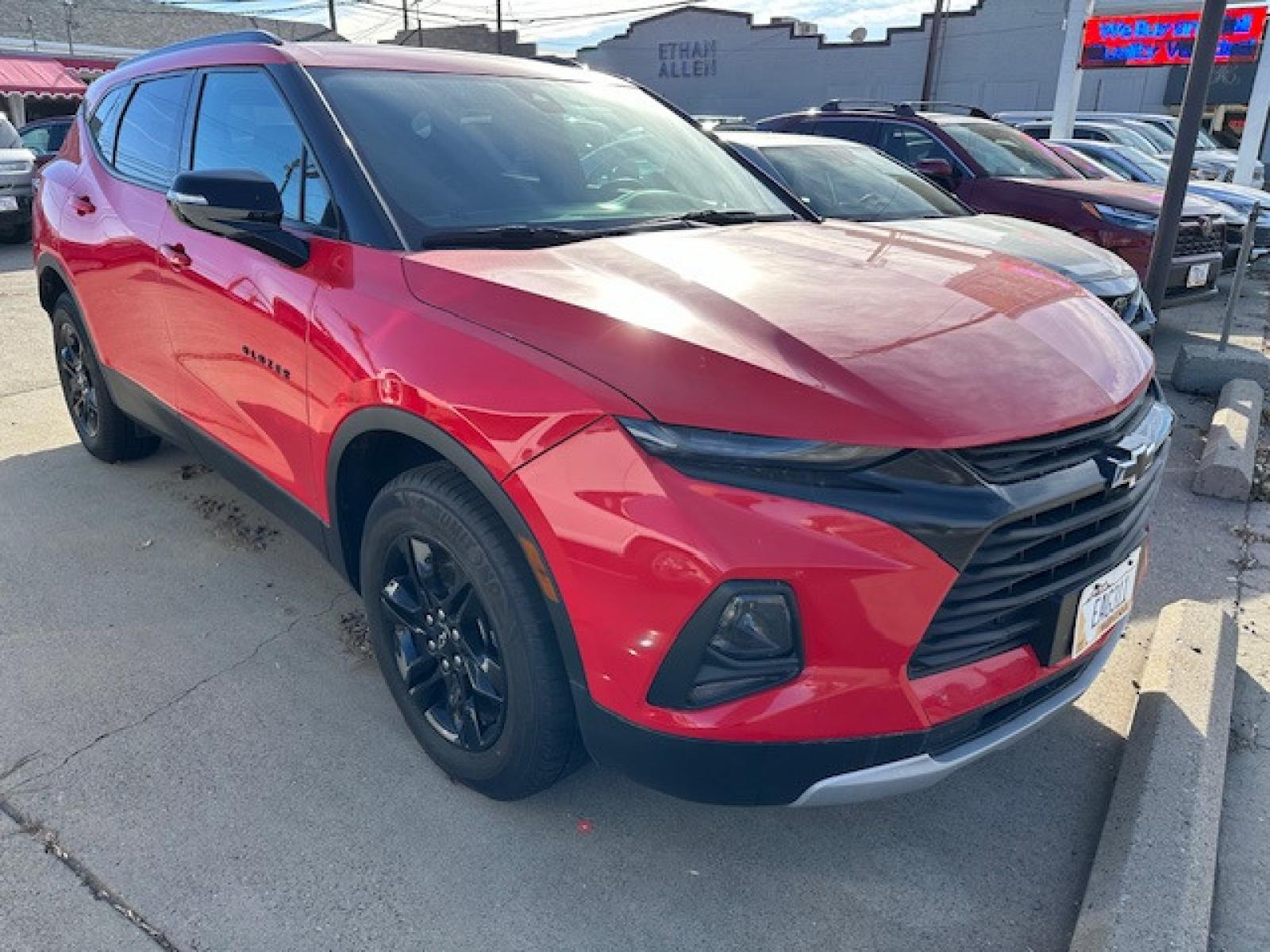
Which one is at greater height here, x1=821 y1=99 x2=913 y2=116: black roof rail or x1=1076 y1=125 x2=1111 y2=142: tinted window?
x1=821 y1=99 x2=913 y2=116: black roof rail

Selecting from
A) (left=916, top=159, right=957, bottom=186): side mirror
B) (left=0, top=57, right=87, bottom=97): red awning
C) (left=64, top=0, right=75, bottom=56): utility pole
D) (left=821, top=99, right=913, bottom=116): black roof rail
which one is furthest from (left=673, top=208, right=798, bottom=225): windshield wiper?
(left=64, top=0, right=75, bottom=56): utility pole

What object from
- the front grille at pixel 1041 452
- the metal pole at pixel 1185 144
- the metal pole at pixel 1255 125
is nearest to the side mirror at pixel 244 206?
the front grille at pixel 1041 452

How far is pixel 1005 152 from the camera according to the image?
823 centimetres

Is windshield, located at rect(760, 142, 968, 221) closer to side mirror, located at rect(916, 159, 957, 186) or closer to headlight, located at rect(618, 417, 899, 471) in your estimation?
side mirror, located at rect(916, 159, 957, 186)

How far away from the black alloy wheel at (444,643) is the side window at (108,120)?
258 cm

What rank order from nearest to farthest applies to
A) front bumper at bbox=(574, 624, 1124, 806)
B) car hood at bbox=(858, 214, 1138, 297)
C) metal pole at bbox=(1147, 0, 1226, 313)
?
1. front bumper at bbox=(574, 624, 1124, 806)
2. car hood at bbox=(858, 214, 1138, 297)
3. metal pole at bbox=(1147, 0, 1226, 313)

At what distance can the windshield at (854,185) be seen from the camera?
19.5 feet

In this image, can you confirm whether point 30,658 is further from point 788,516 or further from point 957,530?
point 957,530

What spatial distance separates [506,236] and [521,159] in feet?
1.44

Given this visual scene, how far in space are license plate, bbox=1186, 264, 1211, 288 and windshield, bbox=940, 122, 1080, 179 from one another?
1.36 meters

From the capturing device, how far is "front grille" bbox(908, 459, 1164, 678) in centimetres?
181

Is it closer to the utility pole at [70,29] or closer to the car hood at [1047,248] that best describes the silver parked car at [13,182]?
the car hood at [1047,248]

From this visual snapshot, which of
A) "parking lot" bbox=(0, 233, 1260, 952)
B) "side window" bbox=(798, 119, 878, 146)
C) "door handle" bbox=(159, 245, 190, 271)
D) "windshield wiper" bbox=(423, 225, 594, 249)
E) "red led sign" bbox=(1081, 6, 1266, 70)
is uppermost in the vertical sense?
"red led sign" bbox=(1081, 6, 1266, 70)

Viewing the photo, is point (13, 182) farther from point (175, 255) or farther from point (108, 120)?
point (175, 255)
